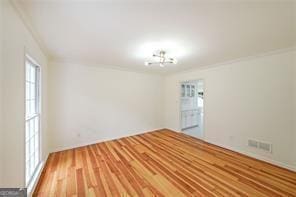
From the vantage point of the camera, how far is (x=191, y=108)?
601cm

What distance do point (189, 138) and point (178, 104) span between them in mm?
1359

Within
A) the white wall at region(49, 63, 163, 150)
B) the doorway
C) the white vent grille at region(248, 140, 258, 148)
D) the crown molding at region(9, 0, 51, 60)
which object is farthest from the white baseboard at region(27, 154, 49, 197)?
the doorway

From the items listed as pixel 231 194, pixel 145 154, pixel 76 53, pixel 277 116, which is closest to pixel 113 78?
pixel 76 53

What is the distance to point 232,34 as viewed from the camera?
2059mm

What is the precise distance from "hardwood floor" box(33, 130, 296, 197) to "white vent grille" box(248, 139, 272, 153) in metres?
0.31

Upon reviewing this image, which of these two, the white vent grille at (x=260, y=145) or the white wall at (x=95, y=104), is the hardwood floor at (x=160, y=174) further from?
the white wall at (x=95, y=104)

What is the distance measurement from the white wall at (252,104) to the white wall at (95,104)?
7.18ft

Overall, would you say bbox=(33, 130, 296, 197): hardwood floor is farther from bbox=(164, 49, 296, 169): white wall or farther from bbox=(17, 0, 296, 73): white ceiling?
bbox=(17, 0, 296, 73): white ceiling

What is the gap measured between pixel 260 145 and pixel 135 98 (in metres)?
3.70

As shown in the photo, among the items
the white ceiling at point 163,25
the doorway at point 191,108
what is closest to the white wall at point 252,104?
the white ceiling at point 163,25

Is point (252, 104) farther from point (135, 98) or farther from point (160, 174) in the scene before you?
point (135, 98)

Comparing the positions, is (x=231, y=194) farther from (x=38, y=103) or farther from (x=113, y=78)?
(x=113, y=78)

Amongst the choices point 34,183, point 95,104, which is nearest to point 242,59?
point 95,104

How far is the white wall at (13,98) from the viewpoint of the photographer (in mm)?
1292
